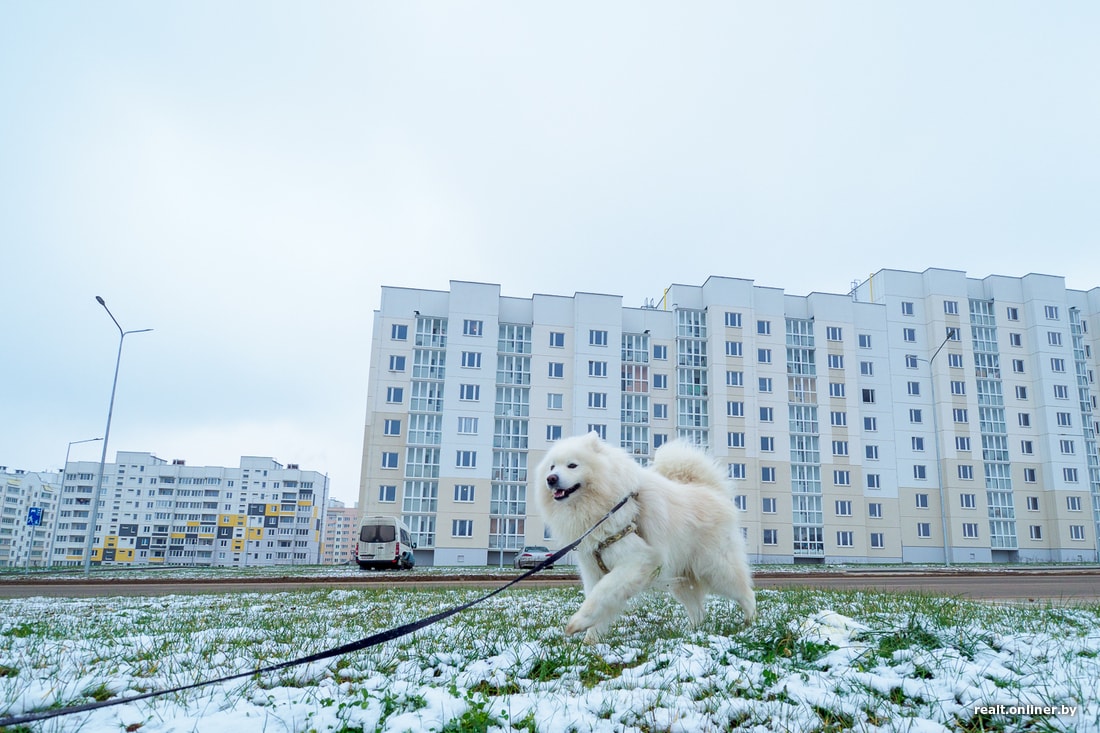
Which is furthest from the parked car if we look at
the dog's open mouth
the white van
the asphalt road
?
the dog's open mouth

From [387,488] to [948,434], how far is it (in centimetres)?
5572

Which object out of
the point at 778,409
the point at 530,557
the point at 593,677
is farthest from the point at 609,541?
the point at 778,409

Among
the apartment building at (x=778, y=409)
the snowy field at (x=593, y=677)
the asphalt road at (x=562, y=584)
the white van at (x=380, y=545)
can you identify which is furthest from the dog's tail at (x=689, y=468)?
the apartment building at (x=778, y=409)

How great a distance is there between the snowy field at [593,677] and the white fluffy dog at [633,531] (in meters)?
0.42

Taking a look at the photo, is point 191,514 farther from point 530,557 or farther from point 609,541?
point 609,541

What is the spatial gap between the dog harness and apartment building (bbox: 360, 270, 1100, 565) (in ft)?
166

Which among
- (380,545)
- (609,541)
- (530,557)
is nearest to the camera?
(609,541)

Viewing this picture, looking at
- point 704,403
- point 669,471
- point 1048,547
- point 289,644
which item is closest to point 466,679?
point 289,644

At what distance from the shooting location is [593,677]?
434cm

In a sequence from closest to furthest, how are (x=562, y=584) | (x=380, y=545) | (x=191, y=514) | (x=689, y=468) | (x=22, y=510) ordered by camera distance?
(x=689, y=468) < (x=562, y=584) < (x=380, y=545) < (x=191, y=514) < (x=22, y=510)

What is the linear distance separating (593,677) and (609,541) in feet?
5.64

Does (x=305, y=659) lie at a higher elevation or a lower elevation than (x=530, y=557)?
higher

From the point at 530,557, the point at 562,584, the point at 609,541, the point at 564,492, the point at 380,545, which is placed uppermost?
the point at 564,492

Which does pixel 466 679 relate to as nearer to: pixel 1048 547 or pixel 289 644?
pixel 289 644
